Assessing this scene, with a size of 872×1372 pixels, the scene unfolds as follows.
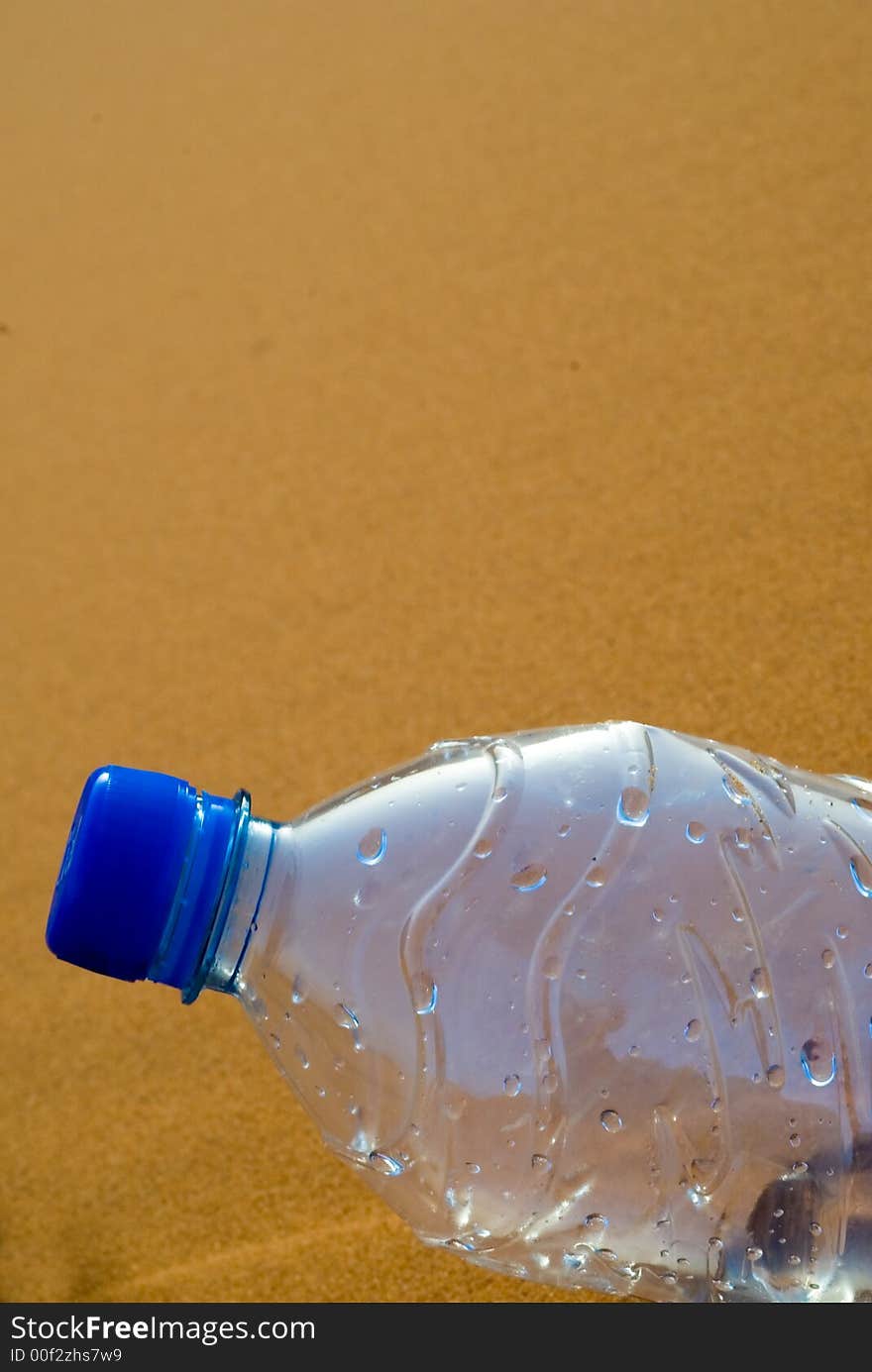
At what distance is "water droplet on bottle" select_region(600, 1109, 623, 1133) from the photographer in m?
0.49

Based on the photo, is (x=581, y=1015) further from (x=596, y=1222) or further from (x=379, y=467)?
(x=379, y=467)

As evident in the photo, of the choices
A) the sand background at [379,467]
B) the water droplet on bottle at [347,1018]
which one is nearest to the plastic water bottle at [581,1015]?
the water droplet on bottle at [347,1018]

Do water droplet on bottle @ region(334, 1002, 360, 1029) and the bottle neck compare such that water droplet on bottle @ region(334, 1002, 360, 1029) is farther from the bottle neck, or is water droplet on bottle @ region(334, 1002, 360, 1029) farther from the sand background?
the sand background

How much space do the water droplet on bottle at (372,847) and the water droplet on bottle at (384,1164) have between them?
0.37ft

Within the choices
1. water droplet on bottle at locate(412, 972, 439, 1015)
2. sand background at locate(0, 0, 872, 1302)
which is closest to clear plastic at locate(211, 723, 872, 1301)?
water droplet on bottle at locate(412, 972, 439, 1015)

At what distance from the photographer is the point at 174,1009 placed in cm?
71

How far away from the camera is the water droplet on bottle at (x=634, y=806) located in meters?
0.51

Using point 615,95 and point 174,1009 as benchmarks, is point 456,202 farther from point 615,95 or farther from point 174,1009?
point 174,1009

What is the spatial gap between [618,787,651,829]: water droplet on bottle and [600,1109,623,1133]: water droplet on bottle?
11cm

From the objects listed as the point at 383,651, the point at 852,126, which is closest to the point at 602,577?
the point at 383,651

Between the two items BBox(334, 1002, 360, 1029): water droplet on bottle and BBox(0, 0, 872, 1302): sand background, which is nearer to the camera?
BBox(334, 1002, 360, 1029): water droplet on bottle

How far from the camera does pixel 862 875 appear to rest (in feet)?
1.72

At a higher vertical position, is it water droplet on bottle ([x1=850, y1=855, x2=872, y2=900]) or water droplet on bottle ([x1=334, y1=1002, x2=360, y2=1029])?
water droplet on bottle ([x1=850, y1=855, x2=872, y2=900])
